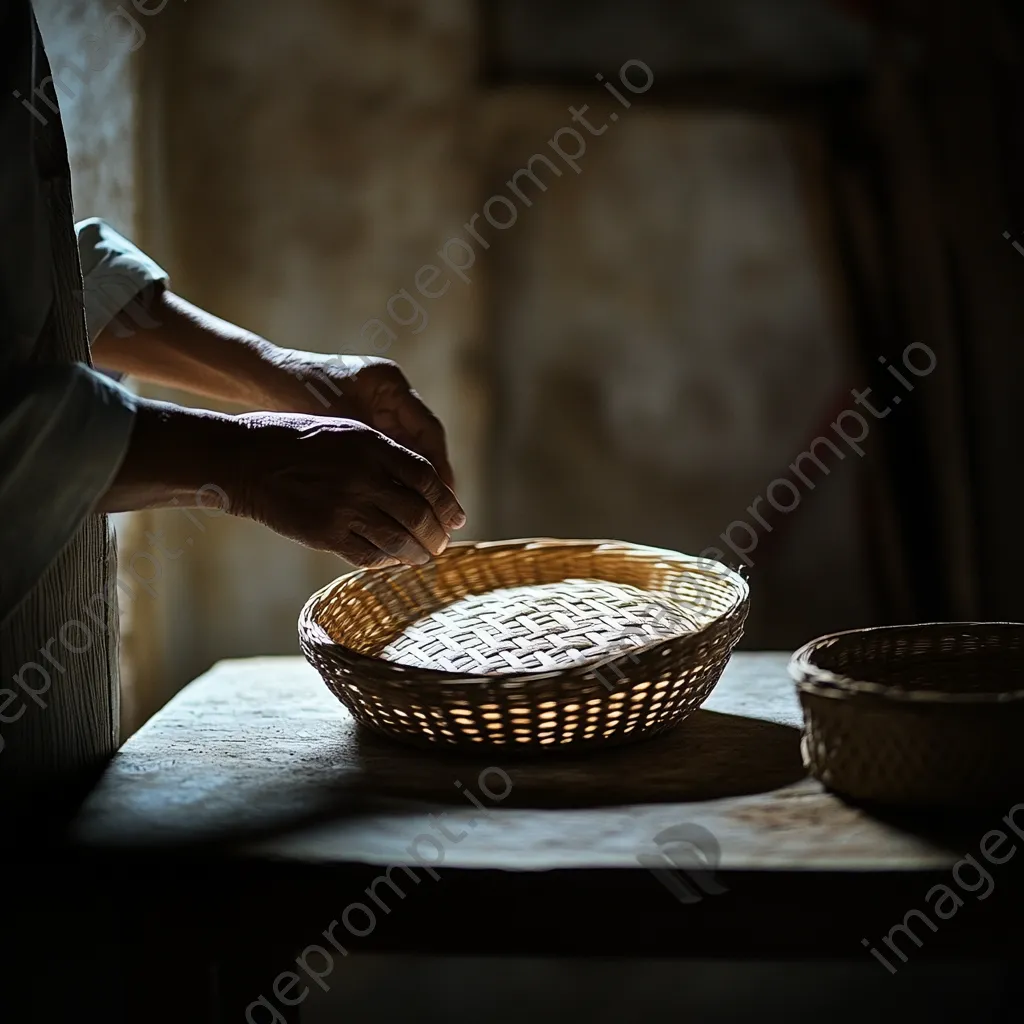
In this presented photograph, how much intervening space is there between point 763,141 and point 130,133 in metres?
1.19

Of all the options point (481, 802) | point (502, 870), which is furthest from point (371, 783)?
point (502, 870)

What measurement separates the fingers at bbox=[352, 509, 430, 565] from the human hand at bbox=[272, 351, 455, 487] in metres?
0.25

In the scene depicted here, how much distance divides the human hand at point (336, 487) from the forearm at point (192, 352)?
0.32 m

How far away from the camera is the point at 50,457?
0.92m

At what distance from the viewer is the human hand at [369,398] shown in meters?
1.34

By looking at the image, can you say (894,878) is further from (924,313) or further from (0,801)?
(924,313)

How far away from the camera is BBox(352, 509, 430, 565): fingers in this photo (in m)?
1.05

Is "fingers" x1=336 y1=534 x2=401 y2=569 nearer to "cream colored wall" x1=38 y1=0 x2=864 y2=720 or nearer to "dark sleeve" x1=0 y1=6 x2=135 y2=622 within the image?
"dark sleeve" x1=0 y1=6 x2=135 y2=622

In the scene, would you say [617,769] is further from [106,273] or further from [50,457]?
[106,273]

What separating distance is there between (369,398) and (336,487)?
0.33 m

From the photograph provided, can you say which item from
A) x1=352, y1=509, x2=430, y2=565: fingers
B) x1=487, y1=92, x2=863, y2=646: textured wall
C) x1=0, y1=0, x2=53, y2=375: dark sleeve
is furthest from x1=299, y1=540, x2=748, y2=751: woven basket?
x1=487, y1=92, x2=863, y2=646: textured wall

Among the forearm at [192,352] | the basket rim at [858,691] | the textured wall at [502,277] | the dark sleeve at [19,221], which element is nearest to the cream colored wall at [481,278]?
the textured wall at [502,277]

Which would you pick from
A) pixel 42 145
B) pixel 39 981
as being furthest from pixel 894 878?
pixel 42 145

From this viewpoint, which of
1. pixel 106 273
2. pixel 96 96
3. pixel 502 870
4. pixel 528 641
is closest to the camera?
pixel 502 870
